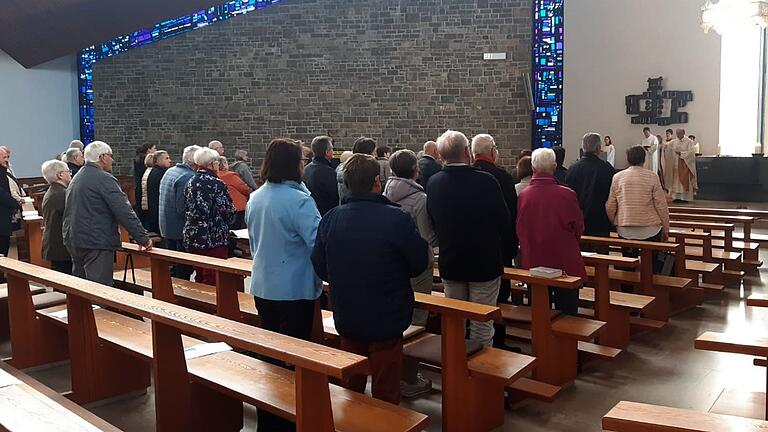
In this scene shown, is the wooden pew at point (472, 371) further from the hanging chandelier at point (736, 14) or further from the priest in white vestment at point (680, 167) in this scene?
the priest in white vestment at point (680, 167)

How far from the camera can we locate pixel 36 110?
15.5 m

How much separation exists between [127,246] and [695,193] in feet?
36.3

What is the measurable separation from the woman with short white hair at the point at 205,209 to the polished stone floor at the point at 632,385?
1302 mm

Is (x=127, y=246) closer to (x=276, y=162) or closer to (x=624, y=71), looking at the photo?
(x=276, y=162)

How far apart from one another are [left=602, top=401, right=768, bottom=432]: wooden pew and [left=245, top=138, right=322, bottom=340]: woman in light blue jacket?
1.56 meters

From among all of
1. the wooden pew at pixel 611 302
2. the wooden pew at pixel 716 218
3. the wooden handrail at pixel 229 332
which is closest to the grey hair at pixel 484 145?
the wooden pew at pixel 611 302

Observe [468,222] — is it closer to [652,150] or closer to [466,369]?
[466,369]

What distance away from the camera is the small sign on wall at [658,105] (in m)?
14.0

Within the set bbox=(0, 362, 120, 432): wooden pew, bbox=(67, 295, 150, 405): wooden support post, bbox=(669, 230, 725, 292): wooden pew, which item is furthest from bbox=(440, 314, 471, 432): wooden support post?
bbox=(669, 230, 725, 292): wooden pew

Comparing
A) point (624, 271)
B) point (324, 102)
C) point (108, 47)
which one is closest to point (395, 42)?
point (324, 102)

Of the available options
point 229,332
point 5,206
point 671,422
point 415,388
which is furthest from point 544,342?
point 5,206

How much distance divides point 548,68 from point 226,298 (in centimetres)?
1232

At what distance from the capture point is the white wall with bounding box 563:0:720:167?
1386 centimetres

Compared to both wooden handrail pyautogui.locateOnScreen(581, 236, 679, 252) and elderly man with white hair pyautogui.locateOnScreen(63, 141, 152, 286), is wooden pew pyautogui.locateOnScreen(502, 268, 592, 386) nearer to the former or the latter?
wooden handrail pyautogui.locateOnScreen(581, 236, 679, 252)
